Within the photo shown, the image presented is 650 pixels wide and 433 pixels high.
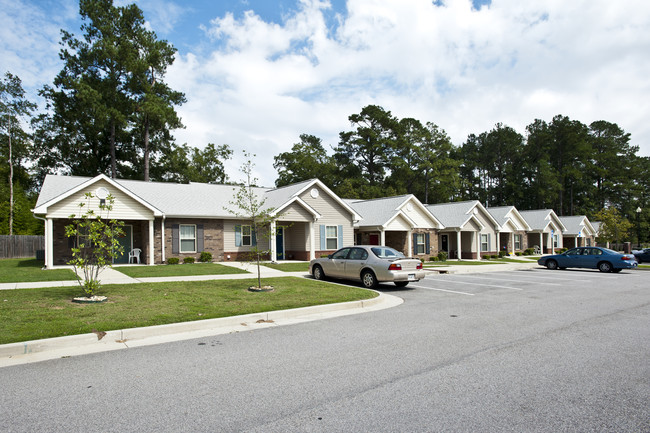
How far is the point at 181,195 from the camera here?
2698cm

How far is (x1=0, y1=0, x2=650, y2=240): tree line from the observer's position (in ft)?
134

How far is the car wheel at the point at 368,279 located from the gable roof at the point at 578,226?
149ft

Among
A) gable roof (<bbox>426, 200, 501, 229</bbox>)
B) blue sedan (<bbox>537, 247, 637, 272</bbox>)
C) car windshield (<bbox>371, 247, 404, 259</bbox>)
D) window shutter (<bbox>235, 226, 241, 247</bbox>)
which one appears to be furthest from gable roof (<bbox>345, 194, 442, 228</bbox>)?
car windshield (<bbox>371, 247, 404, 259</bbox>)

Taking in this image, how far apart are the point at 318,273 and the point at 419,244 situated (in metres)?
18.6

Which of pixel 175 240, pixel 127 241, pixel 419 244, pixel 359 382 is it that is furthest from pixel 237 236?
pixel 359 382

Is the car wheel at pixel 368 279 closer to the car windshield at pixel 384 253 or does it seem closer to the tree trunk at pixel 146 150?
the car windshield at pixel 384 253

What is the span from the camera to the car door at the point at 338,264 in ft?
50.8

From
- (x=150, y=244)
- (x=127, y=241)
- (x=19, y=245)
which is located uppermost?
(x=127, y=241)

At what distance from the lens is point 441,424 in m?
3.98

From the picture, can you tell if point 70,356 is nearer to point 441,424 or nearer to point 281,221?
point 441,424

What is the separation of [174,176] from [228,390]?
1833 inches

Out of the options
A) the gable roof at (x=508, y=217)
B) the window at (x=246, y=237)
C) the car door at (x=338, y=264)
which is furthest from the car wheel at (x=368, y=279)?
the gable roof at (x=508, y=217)

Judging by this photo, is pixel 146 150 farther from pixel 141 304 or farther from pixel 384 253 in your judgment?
pixel 141 304

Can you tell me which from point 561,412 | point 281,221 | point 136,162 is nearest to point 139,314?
point 561,412
